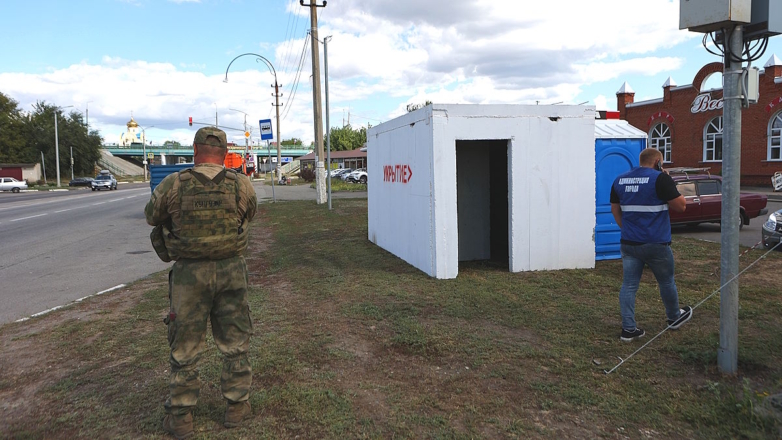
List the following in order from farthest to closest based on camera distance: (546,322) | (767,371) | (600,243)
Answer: (600,243)
(546,322)
(767,371)

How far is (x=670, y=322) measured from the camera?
5.48 m

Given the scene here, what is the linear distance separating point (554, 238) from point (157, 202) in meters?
6.43

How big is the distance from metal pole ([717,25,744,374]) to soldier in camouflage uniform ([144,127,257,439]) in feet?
11.9

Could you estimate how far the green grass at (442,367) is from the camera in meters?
3.69

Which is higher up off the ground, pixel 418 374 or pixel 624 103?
pixel 624 103

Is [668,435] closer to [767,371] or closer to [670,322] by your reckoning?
[767,371]

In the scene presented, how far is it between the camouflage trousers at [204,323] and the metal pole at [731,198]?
3.64 meters

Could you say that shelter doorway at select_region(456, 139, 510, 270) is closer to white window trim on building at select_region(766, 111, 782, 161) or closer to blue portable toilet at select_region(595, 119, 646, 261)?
blue portable toilet at select_region(595, 119, 646, 261)

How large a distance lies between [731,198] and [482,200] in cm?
583

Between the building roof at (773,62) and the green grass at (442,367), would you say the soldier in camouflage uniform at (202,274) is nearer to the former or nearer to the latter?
the green grass at (442,367)

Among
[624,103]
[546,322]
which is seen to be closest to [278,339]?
[546,322]

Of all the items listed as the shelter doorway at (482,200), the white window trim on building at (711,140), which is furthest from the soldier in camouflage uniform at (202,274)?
the white window trim on building at (711,140)

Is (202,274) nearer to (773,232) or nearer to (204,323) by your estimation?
(204,323)

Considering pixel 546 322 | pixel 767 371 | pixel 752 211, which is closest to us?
pixel 767 371
